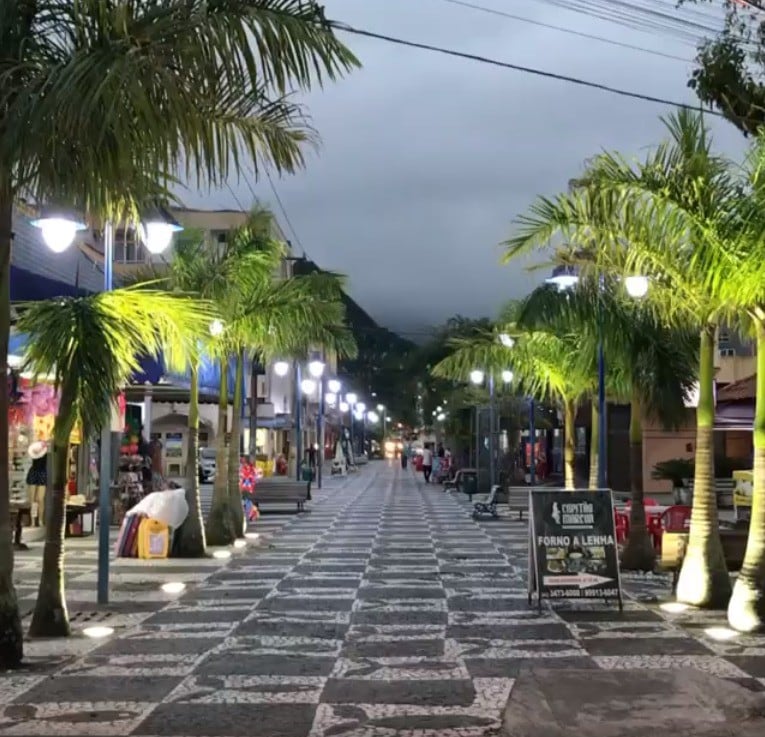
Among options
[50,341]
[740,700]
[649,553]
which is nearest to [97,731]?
[50,341]

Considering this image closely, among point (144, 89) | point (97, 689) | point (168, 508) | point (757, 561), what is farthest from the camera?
point (168, 508)

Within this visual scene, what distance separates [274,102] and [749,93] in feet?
→ 33.1

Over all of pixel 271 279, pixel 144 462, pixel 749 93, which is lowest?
pixel 144 462

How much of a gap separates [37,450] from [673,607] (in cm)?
1107

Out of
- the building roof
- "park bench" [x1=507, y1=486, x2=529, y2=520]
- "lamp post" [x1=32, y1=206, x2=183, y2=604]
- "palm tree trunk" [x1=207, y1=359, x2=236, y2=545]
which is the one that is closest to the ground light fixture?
"lamp post" [x1=32, y1=206, x2=183, y2=604]

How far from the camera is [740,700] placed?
6.65m

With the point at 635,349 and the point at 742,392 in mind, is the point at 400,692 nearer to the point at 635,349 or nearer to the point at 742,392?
the point at 635,349

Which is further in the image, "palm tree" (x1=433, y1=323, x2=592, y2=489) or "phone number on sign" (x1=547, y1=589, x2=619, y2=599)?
"palm tree" (x1=433, y1=323, x2=592, y2=489)

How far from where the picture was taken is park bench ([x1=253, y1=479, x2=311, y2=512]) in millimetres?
26047

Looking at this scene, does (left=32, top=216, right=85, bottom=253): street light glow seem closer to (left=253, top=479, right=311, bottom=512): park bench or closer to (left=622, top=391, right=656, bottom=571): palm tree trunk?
(left=622, top=391, right=656, bottom=571): palm tree trunk

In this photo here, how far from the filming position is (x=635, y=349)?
43.3 ft

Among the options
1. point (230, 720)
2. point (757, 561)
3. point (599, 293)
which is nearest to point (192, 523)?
point (599, 293)

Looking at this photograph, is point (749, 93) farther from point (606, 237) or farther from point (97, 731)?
point (97, 731)

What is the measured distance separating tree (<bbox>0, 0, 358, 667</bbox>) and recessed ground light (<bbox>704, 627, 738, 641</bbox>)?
5.87 meters
